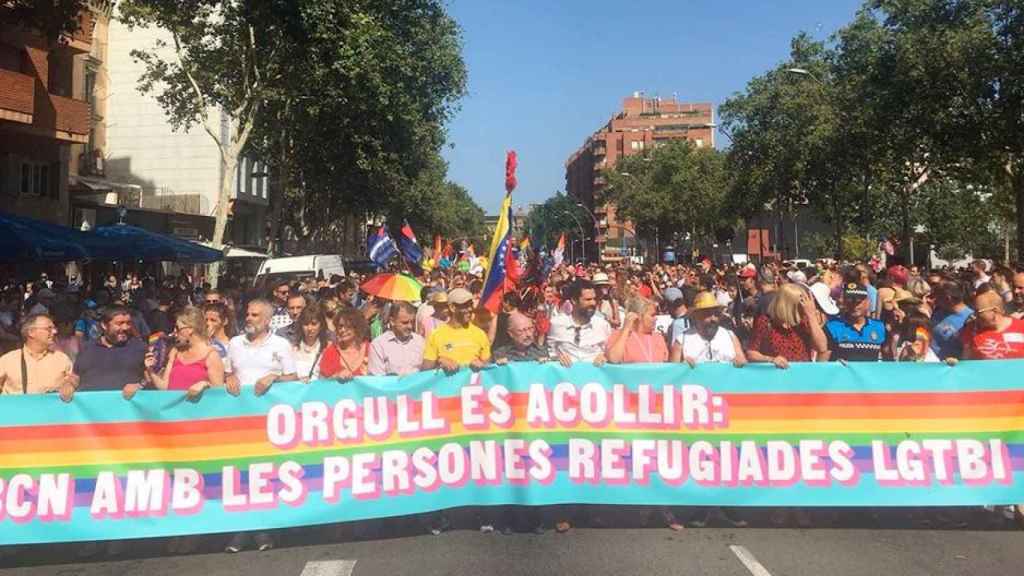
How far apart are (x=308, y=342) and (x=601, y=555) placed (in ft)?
10.1

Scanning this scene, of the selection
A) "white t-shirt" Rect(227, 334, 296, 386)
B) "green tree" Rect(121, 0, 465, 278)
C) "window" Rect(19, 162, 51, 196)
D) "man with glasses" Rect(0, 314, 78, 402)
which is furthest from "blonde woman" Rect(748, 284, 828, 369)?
"window" Rect(19, 162, 51, 196)

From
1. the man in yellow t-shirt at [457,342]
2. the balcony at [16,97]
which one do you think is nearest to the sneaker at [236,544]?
the man in yellow t-shirt at [457,342]

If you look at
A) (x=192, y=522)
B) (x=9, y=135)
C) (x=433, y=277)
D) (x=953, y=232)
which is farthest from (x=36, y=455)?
(x=953, y=232)

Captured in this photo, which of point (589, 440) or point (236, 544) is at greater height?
point (589, 440)

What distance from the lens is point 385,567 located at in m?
5.32

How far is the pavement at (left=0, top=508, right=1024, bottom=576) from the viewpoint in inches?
206

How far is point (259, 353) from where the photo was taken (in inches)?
248

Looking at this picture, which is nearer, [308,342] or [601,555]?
[601,555]

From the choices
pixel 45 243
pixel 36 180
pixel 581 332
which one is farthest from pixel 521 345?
pixel 36 180

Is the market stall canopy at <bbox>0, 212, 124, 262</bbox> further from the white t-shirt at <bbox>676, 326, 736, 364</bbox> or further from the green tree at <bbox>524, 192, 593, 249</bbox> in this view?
the green tree at <bbox>524, 192, 593, 249</bbox>

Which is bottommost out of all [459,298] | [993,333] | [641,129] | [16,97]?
[993,333]

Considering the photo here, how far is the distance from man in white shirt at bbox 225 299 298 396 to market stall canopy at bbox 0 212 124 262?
874 centimetres

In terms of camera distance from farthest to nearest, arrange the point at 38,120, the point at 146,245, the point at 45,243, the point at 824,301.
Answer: the point at 38,120 → the point at 146,245 → the point at 45,243 → the point at 824,301

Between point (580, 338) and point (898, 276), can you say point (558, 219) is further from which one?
point (580, 338)
